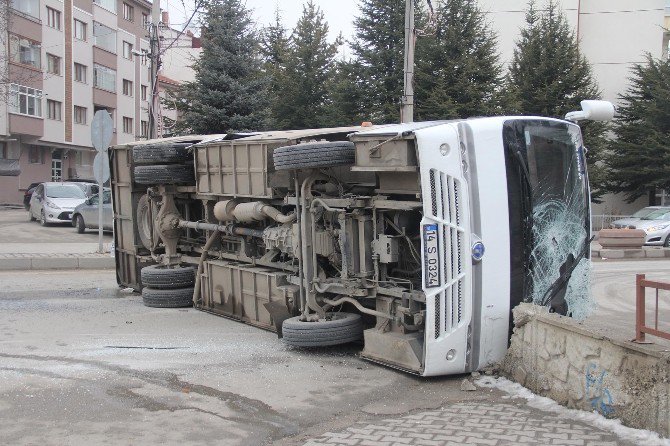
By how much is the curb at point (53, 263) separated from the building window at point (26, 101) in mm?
31182

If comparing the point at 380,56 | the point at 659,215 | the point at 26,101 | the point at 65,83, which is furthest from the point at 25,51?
the point at 659,215

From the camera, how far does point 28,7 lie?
149 feet

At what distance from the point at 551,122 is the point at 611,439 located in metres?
3.14

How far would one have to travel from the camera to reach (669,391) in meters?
4.46

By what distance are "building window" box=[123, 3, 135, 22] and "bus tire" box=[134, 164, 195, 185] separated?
175 feet

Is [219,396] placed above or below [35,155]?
below

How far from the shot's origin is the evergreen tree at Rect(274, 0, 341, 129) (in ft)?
107

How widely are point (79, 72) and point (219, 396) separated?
166ft

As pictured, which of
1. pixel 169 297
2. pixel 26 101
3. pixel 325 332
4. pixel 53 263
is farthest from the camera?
pixel 26 101

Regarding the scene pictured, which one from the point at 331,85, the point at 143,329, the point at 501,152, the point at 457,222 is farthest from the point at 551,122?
the point at 331,85

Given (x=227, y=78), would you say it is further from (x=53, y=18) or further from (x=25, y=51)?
(x=53, y=18)

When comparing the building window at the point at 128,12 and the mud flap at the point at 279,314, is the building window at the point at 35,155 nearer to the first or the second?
the building window at the point at 128,12

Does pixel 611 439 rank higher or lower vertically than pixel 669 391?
lower

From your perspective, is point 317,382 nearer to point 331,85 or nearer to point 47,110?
point 331,85
